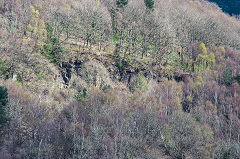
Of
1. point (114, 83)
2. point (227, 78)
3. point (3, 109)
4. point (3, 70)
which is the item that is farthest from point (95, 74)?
point (227, 78)

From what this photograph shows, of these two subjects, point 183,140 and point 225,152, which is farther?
point 183,140

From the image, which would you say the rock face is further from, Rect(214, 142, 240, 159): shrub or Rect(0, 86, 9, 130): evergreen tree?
Rect(214, 142, 240, 159): shrub

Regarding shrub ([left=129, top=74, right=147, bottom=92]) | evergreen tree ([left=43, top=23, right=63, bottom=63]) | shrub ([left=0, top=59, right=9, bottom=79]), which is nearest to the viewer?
shrub ([left=0, top=59, right=9, bottom=79])

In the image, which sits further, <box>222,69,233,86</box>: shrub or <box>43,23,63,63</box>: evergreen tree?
<box>222,69,233,86</box>: shrub

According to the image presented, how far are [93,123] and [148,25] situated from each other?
40.3 meters

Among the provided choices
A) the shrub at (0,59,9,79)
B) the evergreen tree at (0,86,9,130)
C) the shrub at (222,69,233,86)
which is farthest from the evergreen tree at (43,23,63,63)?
the shrub at (222,69,233,86)

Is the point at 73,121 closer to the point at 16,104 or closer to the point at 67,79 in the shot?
the point at 16,104

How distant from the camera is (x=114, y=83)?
60875 mm

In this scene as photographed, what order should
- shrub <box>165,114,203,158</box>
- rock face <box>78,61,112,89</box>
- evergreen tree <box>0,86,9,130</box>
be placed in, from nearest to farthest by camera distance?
evergreen tree <box>0,86,9,130</box> < shrub <box>165,114,203,158</box> < rock face <box>78,61,112,89</box>

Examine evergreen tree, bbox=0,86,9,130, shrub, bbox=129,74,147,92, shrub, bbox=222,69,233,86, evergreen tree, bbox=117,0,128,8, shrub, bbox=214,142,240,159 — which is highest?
evergreen tree, bbox=117,0,128,8

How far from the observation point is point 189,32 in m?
79.3

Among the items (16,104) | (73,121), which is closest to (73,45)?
(73,121)

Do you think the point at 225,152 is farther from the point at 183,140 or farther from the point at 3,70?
the point at 3,70

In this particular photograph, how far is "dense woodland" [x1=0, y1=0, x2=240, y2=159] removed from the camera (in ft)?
114
